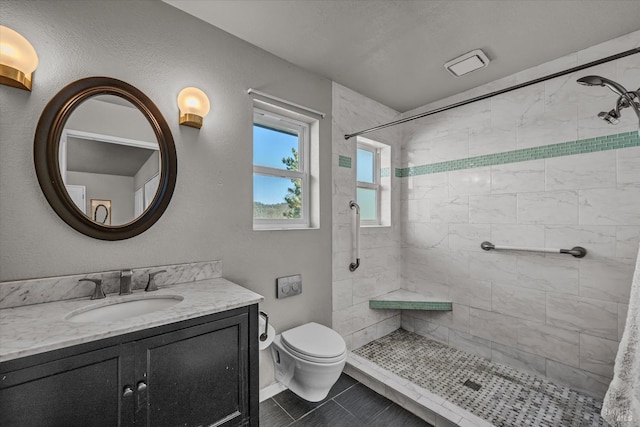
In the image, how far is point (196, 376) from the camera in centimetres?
118

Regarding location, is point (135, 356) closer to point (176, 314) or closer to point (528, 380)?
point (176, 314)

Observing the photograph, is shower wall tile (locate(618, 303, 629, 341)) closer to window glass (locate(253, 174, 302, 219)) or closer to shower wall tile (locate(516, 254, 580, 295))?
shower wall tile (locate(516, 254, 580, 295))

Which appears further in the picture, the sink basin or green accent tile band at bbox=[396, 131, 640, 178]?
green accent tile band at bbox=[396, 131, 640, 178]

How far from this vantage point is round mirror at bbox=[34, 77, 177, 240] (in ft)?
4.27

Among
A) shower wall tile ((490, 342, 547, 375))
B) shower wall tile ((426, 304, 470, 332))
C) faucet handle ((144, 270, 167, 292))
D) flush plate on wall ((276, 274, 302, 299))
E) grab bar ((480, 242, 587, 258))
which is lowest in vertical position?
shower wall tile ((490, 342, 547, 375))

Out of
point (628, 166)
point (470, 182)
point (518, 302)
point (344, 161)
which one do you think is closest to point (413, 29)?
point (344, 161)

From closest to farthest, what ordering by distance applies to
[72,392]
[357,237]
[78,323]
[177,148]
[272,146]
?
[72,392]
[78,323]
[177,148]
[272,146]
[357,237]

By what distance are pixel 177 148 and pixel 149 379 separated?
1.20m

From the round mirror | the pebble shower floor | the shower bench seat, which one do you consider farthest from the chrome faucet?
the shower bench seat

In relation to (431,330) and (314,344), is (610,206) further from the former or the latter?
(314,344)

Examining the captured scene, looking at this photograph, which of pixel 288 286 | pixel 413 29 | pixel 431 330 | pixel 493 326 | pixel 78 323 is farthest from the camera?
pixel 431 330

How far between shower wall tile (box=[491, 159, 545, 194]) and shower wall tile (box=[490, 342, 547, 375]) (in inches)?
52.8

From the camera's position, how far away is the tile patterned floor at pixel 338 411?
178cm

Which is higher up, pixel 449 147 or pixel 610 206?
pixel 449 147
